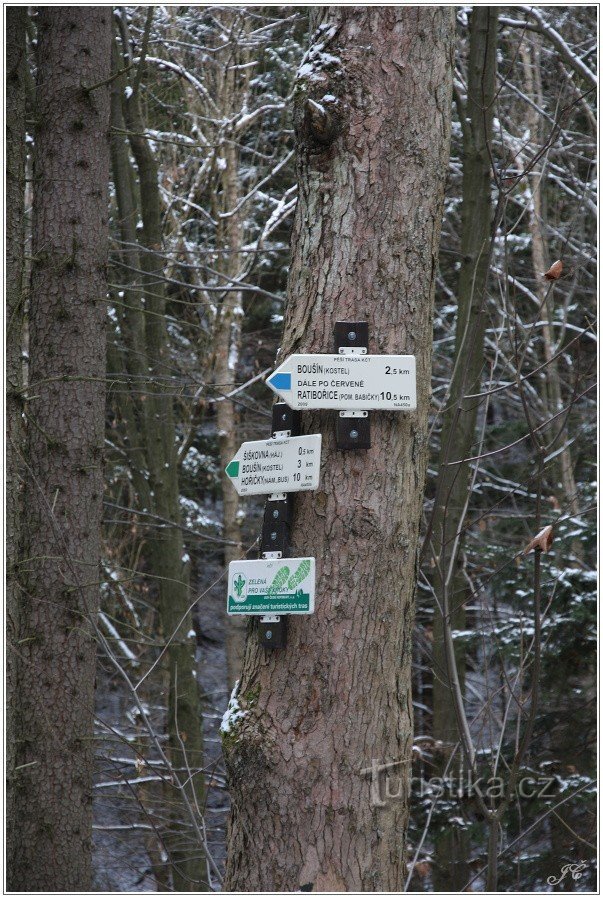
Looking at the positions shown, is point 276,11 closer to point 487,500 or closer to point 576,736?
point 487,500

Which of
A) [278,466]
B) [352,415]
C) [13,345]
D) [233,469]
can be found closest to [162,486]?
[13,345]

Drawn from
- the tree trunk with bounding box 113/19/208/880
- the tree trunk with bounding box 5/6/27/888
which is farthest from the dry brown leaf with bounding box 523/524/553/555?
the tree trunk with bounding box 113/19/208/880

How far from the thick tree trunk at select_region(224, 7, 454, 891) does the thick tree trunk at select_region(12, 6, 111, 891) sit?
300 centimetres

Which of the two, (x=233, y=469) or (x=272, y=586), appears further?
(x=233, y=469)

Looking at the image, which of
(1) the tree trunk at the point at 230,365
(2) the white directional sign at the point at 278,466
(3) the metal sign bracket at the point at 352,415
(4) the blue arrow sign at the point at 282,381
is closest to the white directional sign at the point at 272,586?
(2) the white directional sign at the point at 278,466

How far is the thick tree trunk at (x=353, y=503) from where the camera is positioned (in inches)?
78.4

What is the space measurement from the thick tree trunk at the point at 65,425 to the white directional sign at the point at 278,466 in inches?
111

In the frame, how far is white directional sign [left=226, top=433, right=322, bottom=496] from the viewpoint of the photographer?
2.14 m

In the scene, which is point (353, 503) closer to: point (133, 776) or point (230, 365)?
point (133, 776)

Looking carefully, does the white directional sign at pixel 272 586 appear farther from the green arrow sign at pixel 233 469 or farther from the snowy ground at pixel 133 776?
the snowy ground at pixel 133 776

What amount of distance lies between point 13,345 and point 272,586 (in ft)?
10.0

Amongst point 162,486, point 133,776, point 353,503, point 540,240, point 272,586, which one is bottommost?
point 133,776

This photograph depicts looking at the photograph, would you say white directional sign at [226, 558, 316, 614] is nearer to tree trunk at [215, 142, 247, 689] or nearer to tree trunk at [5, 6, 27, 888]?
tree trunk at [5, 6, 27, 888]

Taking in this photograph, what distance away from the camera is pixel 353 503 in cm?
210
